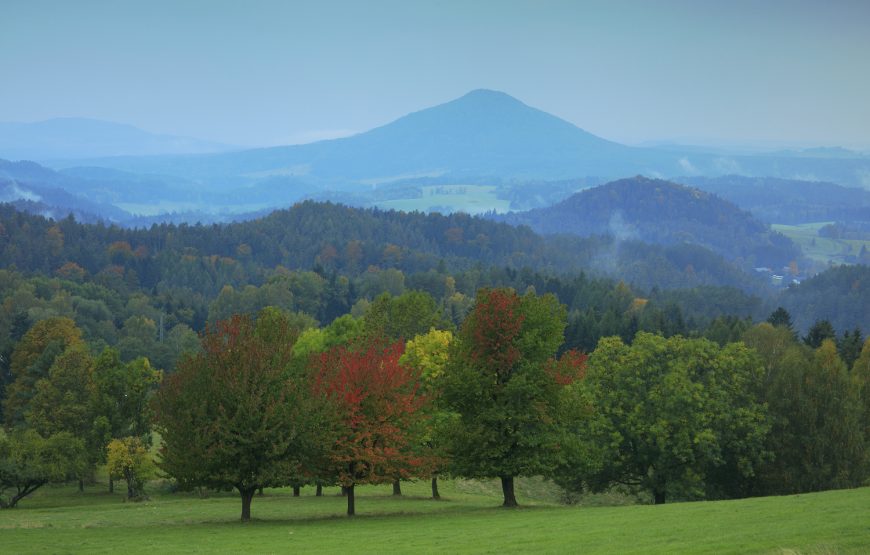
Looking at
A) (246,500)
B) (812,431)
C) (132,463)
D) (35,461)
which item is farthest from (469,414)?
(35,461)

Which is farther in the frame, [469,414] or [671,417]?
[671,417]

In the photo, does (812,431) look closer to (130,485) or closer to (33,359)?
(130,485)

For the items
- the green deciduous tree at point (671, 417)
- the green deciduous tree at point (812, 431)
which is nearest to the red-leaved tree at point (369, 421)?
the green deciduous tree at point (671, 417)

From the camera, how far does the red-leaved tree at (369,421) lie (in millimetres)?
40719

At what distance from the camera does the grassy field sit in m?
27.4

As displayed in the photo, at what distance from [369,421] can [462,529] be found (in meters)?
8.17

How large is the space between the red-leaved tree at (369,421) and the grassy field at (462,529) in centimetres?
187

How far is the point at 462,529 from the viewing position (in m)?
34.8

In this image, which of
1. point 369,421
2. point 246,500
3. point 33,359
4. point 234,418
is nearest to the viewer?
point 234,418

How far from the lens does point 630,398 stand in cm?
5328

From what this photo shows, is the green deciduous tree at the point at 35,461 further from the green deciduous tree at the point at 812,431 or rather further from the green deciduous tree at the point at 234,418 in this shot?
the green deciduous tree at the point at 812,431

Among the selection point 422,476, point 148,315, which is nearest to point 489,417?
point 422,476

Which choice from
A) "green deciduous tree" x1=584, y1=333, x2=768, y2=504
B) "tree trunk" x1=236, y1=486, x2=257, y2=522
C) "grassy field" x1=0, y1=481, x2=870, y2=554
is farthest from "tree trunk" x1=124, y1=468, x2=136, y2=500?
"green deciduous tree" x1=584, y1=333, x2=768, y2=504

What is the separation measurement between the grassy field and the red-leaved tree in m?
1.87
